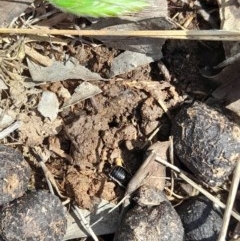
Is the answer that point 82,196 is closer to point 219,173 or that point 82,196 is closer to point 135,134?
point 135,134

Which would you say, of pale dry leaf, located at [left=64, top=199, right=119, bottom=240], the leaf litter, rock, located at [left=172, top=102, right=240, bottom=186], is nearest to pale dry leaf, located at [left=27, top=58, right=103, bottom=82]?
the leaf litter

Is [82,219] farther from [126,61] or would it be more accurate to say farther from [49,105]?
[126,61]

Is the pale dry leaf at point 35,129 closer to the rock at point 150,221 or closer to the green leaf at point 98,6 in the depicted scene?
the rock at point 150,221

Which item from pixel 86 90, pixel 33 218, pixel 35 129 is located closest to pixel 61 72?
pixel 86 90

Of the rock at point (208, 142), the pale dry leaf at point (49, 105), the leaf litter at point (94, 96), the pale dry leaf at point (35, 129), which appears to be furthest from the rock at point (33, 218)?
the rock at point (208, 142)

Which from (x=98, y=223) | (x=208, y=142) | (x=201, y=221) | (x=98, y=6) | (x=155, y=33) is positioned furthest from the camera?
(x=98, y=223)
